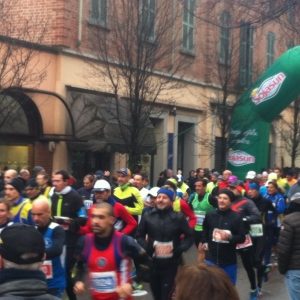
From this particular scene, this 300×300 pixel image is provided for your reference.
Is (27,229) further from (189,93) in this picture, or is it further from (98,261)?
(189,93)

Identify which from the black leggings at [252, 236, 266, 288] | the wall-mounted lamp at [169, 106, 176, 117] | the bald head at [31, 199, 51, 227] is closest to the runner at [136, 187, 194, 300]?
the bald head at [31, 199, 51, 227]

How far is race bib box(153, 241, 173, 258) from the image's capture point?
7844 mm

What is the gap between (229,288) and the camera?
2908mm

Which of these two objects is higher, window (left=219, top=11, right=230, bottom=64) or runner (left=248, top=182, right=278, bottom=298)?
window (left=219, top=11, right=230, bottom=64)

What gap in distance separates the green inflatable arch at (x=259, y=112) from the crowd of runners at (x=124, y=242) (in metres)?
10.4

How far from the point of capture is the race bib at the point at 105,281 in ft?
20.5

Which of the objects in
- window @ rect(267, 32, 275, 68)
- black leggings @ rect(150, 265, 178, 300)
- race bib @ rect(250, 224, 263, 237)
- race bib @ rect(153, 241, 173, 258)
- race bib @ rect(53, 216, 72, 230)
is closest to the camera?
black leggings @ rect(150, 265, 178, 300)

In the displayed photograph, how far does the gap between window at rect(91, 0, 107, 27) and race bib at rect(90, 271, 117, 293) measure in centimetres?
1645

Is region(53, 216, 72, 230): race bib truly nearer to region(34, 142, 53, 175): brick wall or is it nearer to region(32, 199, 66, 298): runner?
region(32, 199, 66, 298): runner

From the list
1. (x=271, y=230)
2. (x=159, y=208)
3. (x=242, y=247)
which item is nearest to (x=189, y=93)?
(x=271, y=230)

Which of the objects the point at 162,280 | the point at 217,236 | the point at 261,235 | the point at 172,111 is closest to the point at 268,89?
the point at 172,111

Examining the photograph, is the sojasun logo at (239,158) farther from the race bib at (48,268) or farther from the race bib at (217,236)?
the race bib at (48,268)

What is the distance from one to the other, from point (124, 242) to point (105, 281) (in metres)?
0.38

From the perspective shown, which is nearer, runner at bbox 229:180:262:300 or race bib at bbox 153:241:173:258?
race bib at bbox 153:241:173:258
